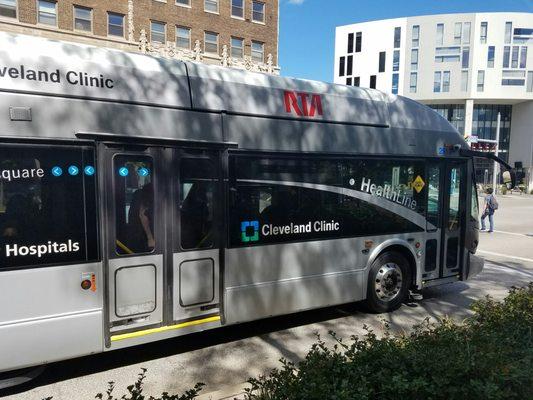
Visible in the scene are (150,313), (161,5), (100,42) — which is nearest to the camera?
(150,313)

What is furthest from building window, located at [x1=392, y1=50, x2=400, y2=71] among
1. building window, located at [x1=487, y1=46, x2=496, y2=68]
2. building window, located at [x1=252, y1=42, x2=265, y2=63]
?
building window, located at [x1=252, y1=42, x2=265, y2=63]

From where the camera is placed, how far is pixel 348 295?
19.9 feet

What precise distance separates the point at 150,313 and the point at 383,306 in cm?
361

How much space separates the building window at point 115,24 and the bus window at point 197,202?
28948 mm

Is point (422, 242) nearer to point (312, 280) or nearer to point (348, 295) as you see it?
point (348, 295)

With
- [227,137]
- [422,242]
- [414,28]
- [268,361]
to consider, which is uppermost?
[414,28]

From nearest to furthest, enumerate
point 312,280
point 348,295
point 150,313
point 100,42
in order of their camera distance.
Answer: point 150,313 < point 312,280 < point 348,295 < point 100,42

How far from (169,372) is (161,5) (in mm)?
32314

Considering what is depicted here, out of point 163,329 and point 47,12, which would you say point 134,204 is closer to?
point 163,329

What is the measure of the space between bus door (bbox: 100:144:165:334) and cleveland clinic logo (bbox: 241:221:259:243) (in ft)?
3.17

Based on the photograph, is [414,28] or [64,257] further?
[414,28]

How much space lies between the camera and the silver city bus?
394 cm

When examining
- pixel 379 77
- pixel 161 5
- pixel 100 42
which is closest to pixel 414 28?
pixel 379 77

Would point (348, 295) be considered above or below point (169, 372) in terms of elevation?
above
